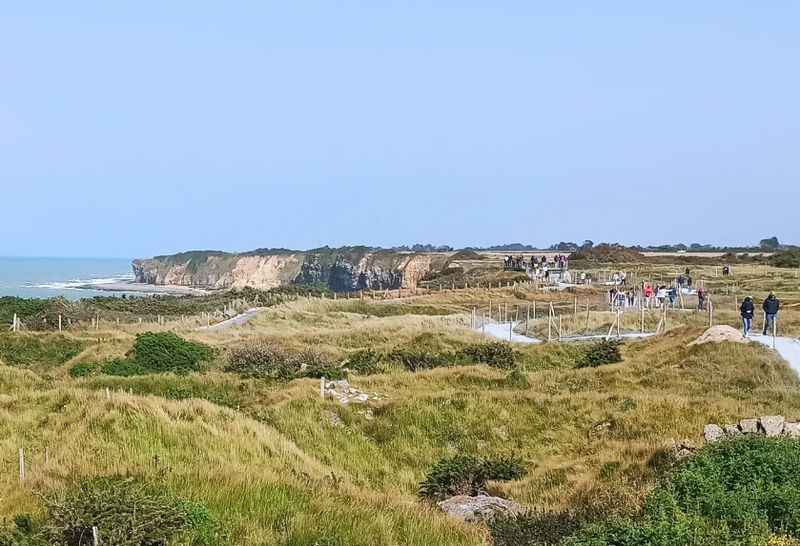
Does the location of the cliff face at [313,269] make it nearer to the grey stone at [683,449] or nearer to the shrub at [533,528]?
the grey stone at [683,449]

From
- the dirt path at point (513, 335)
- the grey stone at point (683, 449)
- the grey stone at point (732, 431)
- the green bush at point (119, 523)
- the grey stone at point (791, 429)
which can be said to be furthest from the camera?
the dirt path at point (513, 335)

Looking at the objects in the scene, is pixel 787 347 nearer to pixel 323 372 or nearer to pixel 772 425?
pixel 772 425

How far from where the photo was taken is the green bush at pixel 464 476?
13.1 meters

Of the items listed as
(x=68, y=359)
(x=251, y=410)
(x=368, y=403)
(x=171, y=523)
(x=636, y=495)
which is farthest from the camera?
(x=68, y=359)

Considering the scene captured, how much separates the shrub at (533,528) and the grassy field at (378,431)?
25cm

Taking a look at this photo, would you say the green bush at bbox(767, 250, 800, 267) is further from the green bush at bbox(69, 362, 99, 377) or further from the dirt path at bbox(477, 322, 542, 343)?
the green bush at bbox(69, 362, 99, 377)

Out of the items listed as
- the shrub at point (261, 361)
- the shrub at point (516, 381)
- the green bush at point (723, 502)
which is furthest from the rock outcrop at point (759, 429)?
the shrub at point (261, 361)

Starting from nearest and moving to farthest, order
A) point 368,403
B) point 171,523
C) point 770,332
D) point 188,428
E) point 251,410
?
point 171,523 → point 188,428 → point 251,410 → point 368,403 → point 770,332

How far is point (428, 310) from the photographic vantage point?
5416cm

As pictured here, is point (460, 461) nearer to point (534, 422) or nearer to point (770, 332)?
point (534, 422)

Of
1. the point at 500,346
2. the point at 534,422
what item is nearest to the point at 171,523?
the point at 534,422

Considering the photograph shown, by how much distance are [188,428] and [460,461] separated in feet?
15.9

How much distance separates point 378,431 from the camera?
705 inches

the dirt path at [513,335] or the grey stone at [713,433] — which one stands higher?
the grey stone at [713,433]
